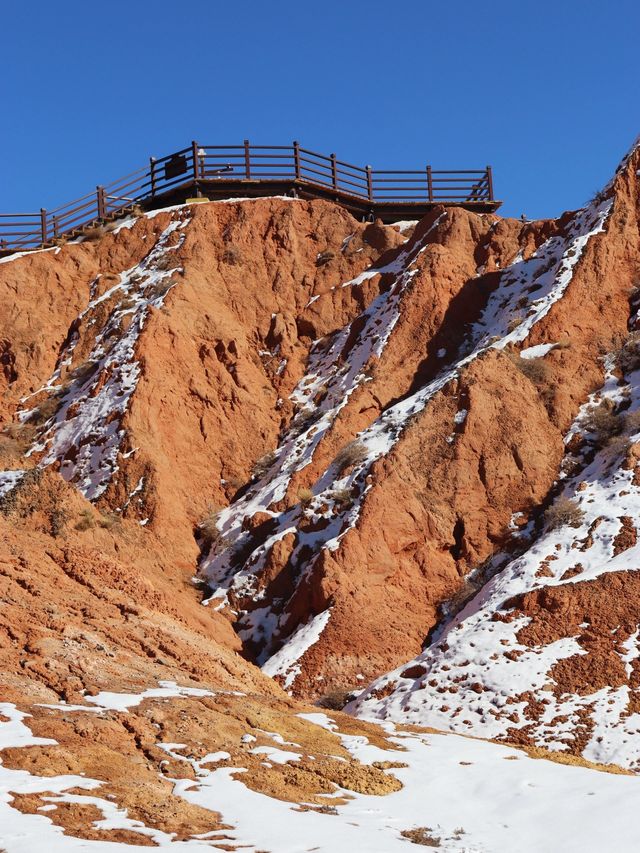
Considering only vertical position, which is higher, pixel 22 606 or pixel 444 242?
pixel 444 242

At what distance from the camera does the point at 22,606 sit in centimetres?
1673

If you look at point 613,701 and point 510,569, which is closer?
point 613,701

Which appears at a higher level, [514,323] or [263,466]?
[514,323]

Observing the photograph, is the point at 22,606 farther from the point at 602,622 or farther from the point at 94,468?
the point at 94,468

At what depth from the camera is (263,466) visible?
32344mm

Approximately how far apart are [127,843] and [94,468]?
69.5 ft

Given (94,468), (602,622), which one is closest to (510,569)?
(602,622)

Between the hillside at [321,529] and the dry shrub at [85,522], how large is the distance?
6cm

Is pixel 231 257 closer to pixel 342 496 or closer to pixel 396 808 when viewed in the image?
pixel 342 496

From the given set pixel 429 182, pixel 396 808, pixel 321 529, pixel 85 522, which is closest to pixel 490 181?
pixel 429 182

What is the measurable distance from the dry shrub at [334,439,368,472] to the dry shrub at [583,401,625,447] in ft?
19.3

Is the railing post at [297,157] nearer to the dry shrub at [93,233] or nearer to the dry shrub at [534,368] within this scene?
the dry shrub at [93,233]

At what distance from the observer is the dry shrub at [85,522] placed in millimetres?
22728

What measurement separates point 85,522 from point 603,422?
13.4 metres
